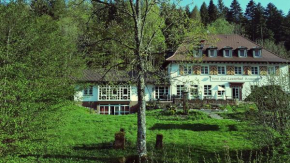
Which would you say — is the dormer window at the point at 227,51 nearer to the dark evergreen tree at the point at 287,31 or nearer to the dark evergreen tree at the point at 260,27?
the dark evergreen tree at the point at 260,27

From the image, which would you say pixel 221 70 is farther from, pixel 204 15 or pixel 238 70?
pixel 204 15

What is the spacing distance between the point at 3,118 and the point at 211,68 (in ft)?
106

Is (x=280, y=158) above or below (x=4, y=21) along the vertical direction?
below

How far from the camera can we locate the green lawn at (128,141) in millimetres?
8980

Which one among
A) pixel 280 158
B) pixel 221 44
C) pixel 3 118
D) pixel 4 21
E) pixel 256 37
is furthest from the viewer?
pixel 256 37

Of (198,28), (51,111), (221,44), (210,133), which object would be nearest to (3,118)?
(51,111)

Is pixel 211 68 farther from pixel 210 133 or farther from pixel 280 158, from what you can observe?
pixel 280 158

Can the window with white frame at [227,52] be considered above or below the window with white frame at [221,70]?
above

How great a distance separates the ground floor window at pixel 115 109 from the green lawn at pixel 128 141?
1461cm

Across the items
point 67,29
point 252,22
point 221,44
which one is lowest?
point 221,44

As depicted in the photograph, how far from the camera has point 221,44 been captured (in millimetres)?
38344

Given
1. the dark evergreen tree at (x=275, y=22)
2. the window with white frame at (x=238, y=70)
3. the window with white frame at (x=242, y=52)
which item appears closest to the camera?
the window with white frame at (x=238, y=70)

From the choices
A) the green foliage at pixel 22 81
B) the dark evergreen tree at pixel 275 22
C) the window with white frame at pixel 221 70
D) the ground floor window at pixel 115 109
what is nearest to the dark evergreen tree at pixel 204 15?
the dark evergreen tree at pixel 275 22

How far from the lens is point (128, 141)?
40.2ft
